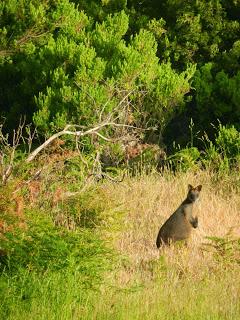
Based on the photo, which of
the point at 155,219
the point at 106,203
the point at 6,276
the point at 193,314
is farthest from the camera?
the point at 155,219

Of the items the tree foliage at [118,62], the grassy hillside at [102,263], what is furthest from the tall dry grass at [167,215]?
the tree foliage at [118,62]

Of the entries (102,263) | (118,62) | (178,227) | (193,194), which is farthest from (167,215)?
(118,62)

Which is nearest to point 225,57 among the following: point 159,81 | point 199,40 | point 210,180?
point 199,40

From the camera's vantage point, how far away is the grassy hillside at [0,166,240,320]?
7648mm

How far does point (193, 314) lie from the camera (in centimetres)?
752

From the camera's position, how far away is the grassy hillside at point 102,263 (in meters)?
7.65

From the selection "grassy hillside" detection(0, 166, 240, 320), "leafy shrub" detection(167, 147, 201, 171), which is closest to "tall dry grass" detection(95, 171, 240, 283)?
"grassy hillside" detection(0, 166, 240, 320)

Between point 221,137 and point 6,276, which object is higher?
point 6,276

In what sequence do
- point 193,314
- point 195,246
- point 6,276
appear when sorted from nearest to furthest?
point 193,314, point 6,276, point 195,246

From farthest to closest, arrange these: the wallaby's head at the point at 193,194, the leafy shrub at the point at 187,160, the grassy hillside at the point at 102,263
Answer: the leafy shrub at the point at 187,160 → the wallaby's head at the point at 193,194 → the grassy hillside at the point at 102,263

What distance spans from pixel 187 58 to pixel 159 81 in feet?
9.60

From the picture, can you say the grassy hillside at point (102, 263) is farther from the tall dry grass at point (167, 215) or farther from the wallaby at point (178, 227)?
the wallaby at point (178, 227)

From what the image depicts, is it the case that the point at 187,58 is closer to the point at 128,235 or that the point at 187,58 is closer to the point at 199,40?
the point at 199,40

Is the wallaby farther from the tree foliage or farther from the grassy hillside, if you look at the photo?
the tree foliage
